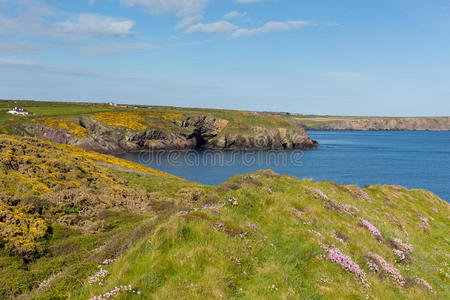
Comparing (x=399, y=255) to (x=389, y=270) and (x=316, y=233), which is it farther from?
(x=316, y=233)

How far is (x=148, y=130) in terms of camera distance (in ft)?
420

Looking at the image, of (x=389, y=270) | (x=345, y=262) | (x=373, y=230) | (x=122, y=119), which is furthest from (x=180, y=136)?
(x=345, y=262)

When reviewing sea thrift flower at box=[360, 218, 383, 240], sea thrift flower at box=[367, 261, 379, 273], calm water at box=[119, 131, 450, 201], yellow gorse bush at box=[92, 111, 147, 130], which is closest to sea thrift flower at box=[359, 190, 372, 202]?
sea thrift flower at box=[360, 218, 383, 240]

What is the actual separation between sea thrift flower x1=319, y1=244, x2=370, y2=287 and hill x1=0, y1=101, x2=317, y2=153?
112 metres

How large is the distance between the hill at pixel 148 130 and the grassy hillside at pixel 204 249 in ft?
325

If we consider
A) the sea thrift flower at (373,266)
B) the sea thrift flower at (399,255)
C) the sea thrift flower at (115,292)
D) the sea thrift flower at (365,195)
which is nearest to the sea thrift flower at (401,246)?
the sea thrift flower at (399,255)

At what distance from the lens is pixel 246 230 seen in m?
10.4

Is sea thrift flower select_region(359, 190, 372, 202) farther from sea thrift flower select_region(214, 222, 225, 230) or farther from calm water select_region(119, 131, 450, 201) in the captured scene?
calm water select_region(119, 131, 450, 201)

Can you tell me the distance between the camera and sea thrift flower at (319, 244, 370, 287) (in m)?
9.57

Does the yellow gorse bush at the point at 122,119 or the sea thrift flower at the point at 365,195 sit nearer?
the sea thrift flower at the point at 365,195

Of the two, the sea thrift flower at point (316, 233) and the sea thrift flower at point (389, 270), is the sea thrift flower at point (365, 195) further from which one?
the sea thrift flower at point (316, 233)

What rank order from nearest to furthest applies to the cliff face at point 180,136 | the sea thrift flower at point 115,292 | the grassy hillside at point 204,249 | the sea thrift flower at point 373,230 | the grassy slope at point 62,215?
the sea thrift flower at point 115,292 < the grassy hillside at point 204,249 < the grassy slope at point 62,215 < the sea thrift flower at point 373,230 < the cliff face at point 180,136

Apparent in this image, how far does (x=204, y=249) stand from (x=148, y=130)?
125 m

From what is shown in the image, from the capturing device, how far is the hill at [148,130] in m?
107
